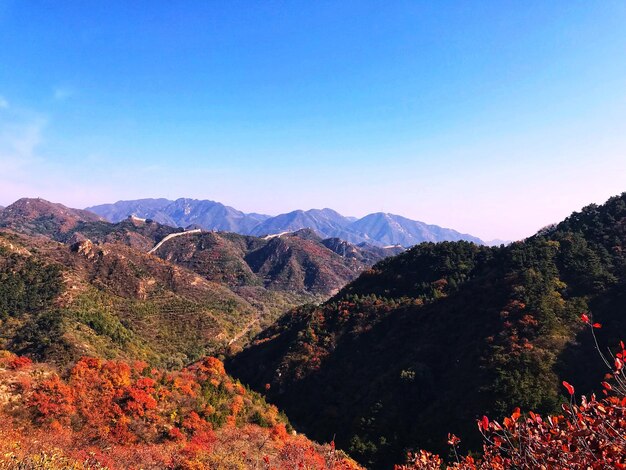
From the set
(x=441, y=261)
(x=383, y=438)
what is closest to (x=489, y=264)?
Result: (x=441, y=261)

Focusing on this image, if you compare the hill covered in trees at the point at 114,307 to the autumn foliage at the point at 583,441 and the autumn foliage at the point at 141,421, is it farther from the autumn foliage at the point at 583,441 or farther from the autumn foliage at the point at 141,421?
the autumn foliage at the point at 583,441

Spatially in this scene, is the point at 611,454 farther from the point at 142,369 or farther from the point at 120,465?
the point at 142,369

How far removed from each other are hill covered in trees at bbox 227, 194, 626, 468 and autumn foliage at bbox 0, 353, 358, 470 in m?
10.8

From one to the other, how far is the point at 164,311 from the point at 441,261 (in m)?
66.3

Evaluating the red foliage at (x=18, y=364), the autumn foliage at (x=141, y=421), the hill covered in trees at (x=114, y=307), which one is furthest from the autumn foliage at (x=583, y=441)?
the hill covered in trees at (x=114, y=307)

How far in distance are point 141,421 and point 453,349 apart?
37961 millimetres

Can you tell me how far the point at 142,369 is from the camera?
34781mm

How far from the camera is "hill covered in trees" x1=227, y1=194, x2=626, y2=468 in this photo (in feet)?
115

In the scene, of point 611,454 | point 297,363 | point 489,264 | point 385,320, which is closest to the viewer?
point 611,454

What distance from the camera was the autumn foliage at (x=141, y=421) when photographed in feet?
70.9

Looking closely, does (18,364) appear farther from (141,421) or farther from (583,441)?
(583,441)

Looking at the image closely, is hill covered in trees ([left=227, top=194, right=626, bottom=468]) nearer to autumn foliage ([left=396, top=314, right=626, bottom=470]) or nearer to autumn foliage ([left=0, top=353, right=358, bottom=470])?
autumn foliage ([left=0, top=353, right=358, bottom=470])

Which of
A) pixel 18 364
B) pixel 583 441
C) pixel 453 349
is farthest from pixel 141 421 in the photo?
pixel 453 349

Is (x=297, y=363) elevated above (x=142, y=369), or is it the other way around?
(x=142, y=369)
